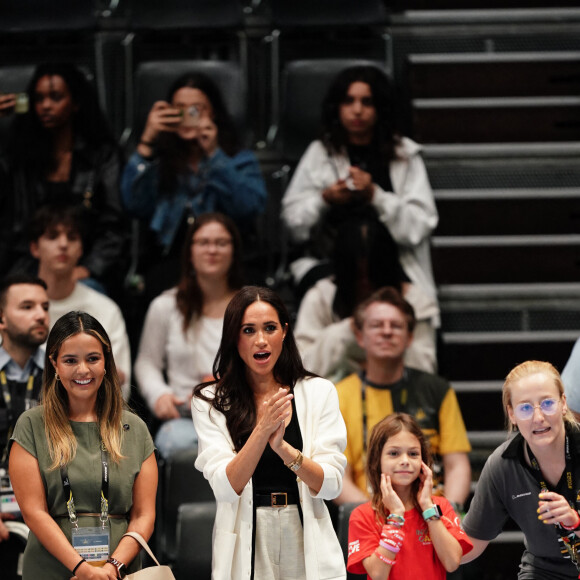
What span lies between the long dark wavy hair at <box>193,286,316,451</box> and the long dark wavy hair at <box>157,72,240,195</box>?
1.95m

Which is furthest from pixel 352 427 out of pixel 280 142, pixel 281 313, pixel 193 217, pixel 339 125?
pixel 280 142

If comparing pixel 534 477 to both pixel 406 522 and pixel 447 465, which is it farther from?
pixel 447 465

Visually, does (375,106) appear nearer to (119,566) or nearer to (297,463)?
(297,463)

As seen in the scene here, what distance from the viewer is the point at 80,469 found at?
115 inches

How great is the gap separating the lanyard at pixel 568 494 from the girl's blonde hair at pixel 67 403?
3.56 feet

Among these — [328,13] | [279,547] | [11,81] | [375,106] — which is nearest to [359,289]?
[375,106]

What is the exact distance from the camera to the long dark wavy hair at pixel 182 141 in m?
5.00

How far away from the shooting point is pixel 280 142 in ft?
19.1

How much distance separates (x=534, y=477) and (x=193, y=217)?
2.41 metres

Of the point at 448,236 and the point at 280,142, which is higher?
the point at 280,142

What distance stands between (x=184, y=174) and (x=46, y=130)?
72 cm

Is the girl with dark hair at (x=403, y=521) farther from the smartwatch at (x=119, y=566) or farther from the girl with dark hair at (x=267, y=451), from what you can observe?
the smartwatch at (x=119, y=566)

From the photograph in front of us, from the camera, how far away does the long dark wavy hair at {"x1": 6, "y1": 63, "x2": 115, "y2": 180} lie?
17.2ft

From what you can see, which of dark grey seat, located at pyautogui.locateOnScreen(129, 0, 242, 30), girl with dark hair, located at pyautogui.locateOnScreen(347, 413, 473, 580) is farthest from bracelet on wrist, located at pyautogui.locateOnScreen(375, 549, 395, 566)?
dark grey seat, located at pyautogui.locateOnScreen(129, 0, 242, 30)
